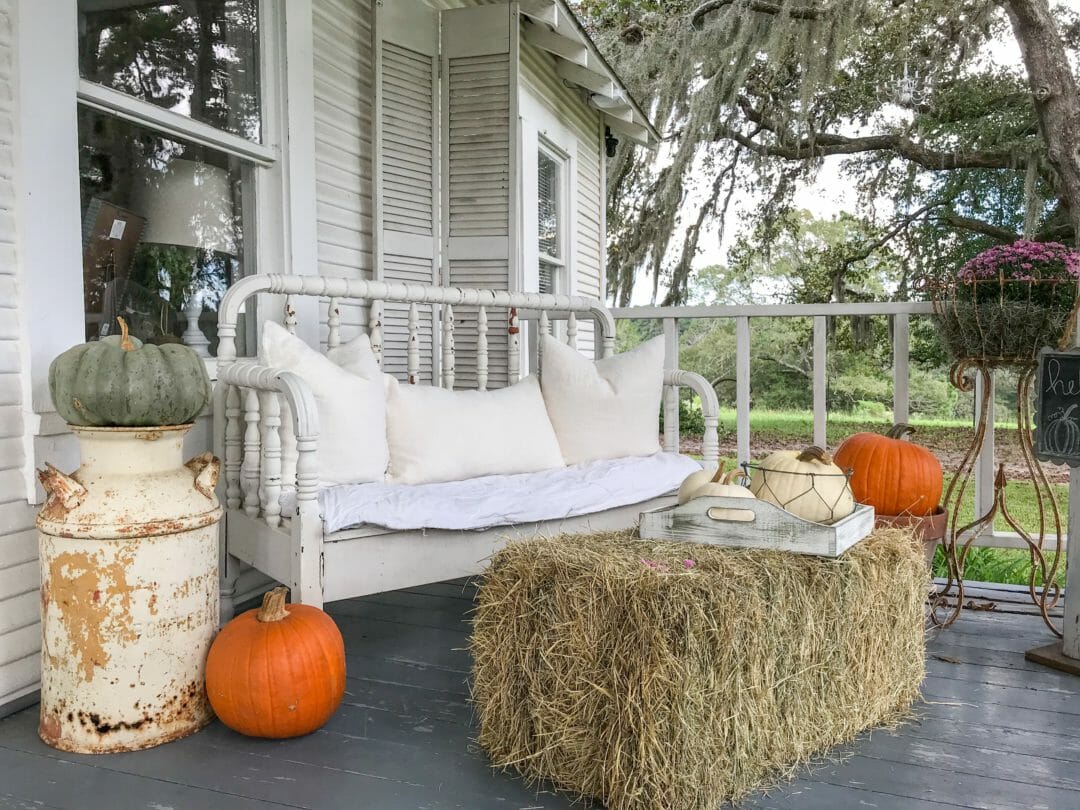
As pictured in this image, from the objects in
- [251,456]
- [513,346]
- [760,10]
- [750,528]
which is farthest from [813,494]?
[760,10]

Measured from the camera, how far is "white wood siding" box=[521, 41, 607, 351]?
517cm

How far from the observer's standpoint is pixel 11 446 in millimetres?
1819

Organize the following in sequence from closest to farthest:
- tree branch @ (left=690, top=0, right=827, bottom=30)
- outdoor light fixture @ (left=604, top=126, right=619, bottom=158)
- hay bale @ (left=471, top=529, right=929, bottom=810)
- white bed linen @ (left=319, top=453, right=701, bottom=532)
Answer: hay bale @ (left=471, top=529, right=929, bottom=810), white bed linen @ (left=319, top=453, right=701, bottom=532), tree branch @ (left=690, top=0, right=827, bottom=30), outdoor light fixture @ (left=604, top=126, right=619, bottom=158)

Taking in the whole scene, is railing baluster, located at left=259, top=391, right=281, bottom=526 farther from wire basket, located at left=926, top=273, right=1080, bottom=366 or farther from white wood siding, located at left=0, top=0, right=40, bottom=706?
wire basket, located at left=926, top=273, right=1080, bottom=366

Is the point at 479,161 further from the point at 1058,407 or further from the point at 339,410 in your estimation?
the point at 1058,407

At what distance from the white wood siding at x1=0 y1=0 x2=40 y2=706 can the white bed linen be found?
67cm

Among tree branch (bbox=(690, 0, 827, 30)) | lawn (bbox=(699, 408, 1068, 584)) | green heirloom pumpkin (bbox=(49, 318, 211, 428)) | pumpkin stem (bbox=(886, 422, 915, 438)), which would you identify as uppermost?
tree branch (bbox=(690, 0, 827, 30))

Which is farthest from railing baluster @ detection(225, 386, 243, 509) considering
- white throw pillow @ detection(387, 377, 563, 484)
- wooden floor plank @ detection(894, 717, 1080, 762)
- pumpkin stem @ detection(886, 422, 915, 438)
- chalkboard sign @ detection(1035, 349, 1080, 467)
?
chalkboard sign @ detection(1035, 349, 1080, 467)

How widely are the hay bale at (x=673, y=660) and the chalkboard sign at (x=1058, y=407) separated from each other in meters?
0.69

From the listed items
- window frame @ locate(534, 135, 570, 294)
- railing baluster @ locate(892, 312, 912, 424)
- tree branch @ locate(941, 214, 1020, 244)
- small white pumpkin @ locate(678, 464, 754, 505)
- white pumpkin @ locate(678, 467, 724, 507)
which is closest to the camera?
small white pumpkin @ locate(678, 464, 754, 505)

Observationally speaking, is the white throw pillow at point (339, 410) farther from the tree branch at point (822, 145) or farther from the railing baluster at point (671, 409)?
the tree branch at point (822, 145)

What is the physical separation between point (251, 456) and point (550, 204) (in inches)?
152

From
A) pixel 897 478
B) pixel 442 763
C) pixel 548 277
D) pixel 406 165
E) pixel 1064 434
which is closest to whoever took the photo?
pixel 442 763

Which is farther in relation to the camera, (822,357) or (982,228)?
(982,228)
